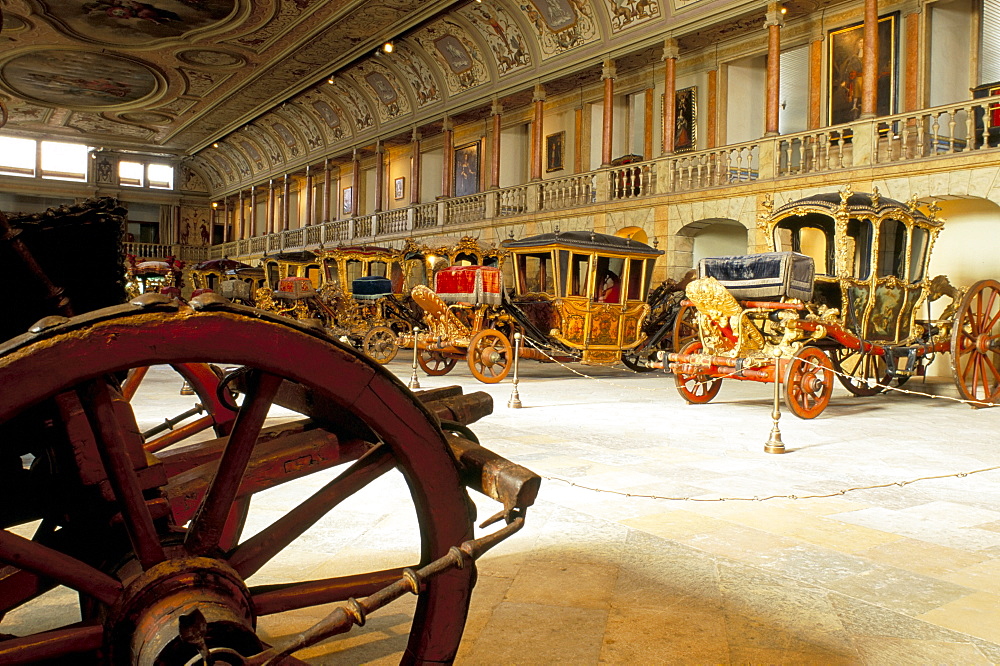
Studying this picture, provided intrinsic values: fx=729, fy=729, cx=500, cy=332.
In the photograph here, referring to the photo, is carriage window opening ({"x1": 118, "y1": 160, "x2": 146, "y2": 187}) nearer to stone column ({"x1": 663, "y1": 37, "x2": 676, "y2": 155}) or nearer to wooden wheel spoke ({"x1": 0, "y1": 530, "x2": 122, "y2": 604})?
stone column ({"x1": 663, "y1": 37, "x2": 676, "y2": 155})

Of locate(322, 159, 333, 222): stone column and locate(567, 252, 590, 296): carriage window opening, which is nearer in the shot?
locate(567, 252, 590, 296): carriage window opening

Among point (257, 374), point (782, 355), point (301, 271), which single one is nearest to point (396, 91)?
point (301, 271)

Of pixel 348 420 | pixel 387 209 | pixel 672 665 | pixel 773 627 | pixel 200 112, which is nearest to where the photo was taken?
pixel 348 420

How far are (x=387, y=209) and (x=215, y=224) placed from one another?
65.0 ft

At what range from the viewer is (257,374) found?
137 cm

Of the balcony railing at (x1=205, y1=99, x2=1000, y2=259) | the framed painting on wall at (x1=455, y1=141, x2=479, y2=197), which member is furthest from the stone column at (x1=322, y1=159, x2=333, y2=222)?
the framed painting on wall at (x1=455, y1=141, x2=479, y2=197)

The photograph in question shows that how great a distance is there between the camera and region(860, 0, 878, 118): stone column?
12.3 metres

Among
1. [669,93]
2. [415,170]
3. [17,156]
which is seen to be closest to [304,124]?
[415,170]

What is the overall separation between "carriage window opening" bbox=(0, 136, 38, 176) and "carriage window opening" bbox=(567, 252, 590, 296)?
35980mm

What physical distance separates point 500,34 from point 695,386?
13830mm

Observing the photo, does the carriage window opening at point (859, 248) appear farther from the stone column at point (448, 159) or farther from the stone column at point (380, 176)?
the stone column at point (380, 176)

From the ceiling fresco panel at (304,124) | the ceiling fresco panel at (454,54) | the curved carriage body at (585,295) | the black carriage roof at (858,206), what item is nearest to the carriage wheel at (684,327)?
the curved carriage body at (585,295)

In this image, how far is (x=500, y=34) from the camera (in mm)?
19219

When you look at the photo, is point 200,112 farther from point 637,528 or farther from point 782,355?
point 637,528
